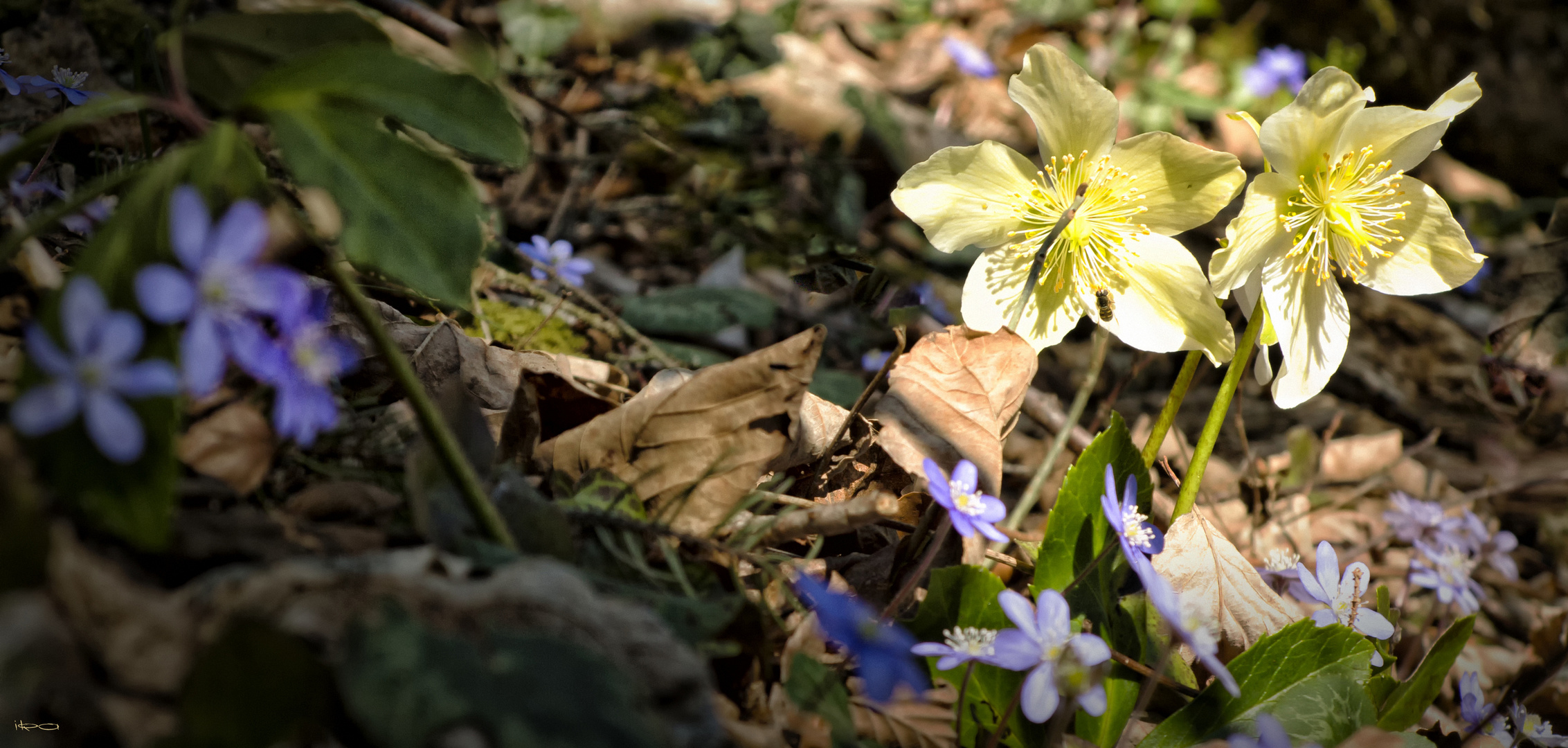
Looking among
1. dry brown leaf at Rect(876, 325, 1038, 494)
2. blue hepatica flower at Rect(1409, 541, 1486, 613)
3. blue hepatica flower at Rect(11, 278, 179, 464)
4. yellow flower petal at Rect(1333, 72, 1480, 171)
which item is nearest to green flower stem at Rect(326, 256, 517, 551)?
blue hepatica flower at Rect(11, 278, 179, 464)

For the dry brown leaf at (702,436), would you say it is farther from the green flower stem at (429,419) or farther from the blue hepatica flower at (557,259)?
the blue hepatica flower at (557,259)

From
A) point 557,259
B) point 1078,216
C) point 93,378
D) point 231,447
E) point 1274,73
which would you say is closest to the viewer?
point 93,378

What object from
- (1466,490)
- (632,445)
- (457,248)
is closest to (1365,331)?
(1466,490)

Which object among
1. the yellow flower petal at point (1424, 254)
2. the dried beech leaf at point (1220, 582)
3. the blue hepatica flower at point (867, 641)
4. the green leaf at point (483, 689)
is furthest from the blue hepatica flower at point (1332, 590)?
the green leaf at point (483, 689)

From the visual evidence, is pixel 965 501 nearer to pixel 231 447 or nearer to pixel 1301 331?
pixel 1301 331

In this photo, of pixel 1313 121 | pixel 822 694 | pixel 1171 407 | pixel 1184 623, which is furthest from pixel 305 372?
pixel 1313 121

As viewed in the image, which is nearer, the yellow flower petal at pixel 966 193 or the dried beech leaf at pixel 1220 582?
the dried beech leaf at pixel 1220 582

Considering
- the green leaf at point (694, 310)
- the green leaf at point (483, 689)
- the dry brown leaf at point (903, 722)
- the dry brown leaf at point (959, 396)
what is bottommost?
the green leaf at point (694, 310)
